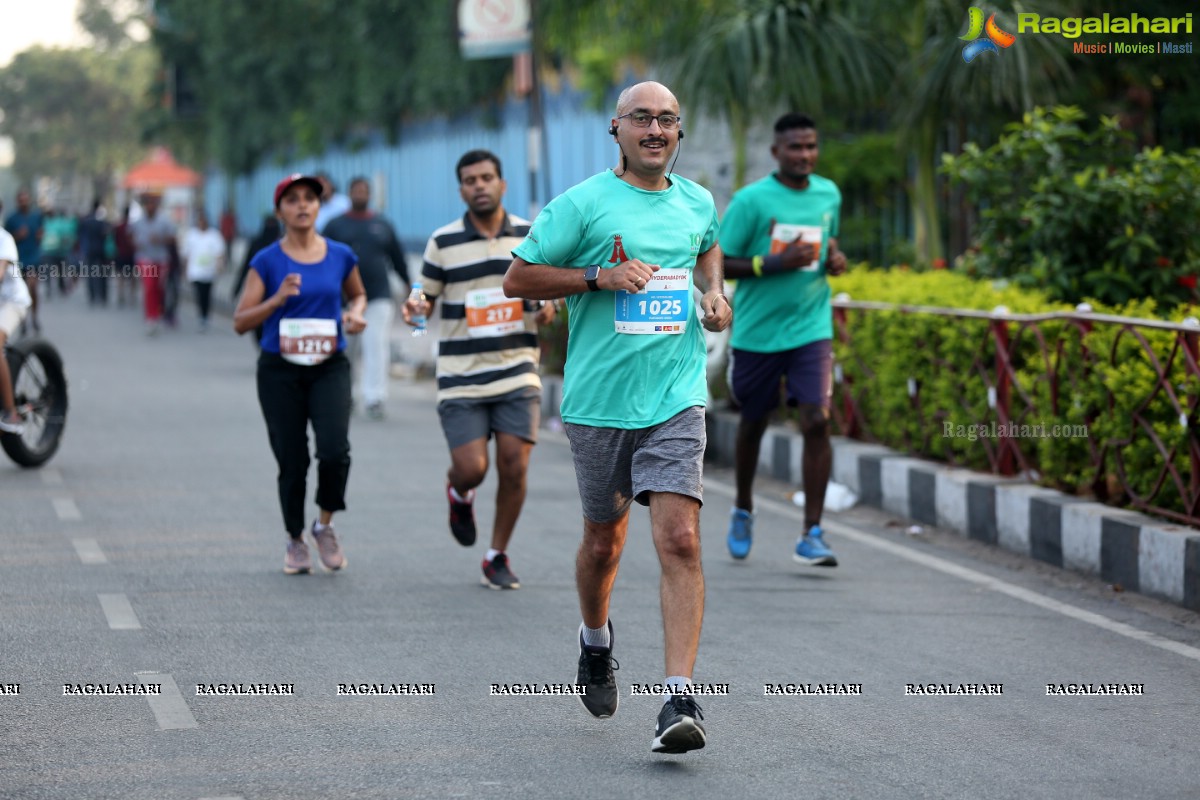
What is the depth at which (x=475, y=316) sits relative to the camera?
8.12 metres

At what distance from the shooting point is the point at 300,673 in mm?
6336

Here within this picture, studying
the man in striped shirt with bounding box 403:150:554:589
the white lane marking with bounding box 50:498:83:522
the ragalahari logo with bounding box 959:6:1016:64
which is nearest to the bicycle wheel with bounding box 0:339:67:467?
the white lane marking with bounding box 50:498:83:522

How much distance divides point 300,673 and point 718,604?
2041 millimetres

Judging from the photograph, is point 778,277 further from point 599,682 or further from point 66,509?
point 66,509

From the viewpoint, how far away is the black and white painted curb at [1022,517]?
7930 millimetres

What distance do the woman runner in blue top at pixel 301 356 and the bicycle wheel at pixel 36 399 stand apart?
3874 mm

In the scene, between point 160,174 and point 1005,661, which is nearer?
point 1005,661

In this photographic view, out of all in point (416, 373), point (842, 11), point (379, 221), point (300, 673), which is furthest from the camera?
point (416, 373)

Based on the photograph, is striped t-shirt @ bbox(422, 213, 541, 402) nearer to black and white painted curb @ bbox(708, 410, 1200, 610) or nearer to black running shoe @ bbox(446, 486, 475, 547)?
black running shoe @ bbox(446, 486, 475, 547)

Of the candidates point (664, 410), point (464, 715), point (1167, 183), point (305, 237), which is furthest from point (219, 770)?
point (1167, 183)

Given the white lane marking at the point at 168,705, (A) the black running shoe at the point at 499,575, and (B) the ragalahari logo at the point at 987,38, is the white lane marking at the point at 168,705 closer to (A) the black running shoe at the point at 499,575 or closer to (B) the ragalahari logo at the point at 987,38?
(A) the black running shoe at the point at 499,575

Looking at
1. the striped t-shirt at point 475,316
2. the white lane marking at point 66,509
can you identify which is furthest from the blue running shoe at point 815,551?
the white lane marking at point 66,509

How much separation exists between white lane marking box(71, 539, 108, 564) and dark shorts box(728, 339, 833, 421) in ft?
10.0

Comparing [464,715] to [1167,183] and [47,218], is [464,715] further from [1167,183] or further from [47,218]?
[47,218]
